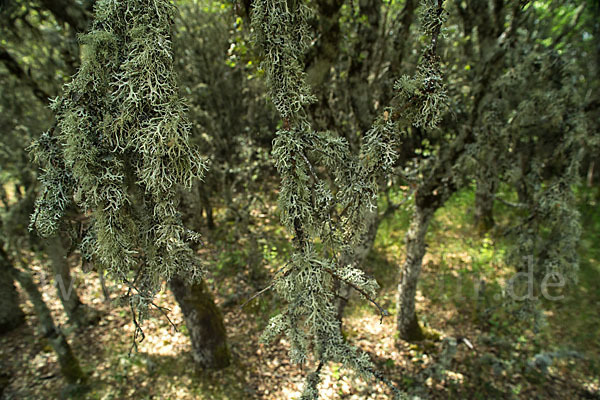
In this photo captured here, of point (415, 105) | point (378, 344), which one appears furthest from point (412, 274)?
point (415, 105)

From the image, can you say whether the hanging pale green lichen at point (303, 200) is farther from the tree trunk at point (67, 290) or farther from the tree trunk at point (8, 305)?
the tree trunk at point (8, 305)

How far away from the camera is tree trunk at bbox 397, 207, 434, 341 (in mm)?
4559

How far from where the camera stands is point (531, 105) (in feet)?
11.6

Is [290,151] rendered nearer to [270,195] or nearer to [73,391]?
[73,391]

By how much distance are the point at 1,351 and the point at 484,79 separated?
31.2ft

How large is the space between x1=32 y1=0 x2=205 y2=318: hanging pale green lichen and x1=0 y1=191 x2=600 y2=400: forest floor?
252cm

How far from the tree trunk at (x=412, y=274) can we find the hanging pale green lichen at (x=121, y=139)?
4028 millimetres

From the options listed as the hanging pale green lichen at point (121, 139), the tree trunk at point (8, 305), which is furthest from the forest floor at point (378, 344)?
the hanging pale green lichen at point (121, 139)

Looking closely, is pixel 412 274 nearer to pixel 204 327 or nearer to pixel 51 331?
pixel 204 327

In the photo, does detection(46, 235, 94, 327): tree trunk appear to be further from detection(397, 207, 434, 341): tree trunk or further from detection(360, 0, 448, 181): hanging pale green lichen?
detection(360, 0, 448, 181): hanging pale green lichen

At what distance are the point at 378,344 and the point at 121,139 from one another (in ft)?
17.8

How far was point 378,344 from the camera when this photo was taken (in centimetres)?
524

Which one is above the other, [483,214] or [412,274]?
[483,214]

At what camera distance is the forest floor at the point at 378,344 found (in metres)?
4.44
